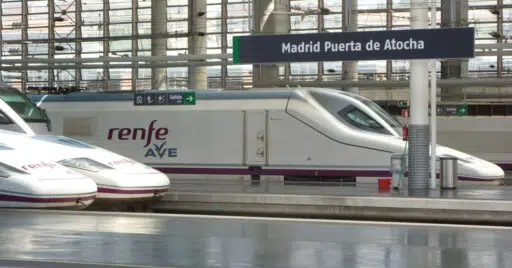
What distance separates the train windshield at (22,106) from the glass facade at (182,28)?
21.7m

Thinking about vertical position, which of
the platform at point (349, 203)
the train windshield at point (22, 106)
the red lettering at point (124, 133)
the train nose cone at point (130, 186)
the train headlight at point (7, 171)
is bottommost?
the platform at point (349, 203)

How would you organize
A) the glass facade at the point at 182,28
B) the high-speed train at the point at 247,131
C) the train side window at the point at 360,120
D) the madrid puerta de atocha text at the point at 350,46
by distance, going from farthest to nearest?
the glass facade at the point at 182,28, the train side window at the point at 360,120, the high-speed train at the point at 247,131, the madrid puerta de atocha text at the point at 350,46

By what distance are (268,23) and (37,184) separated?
52.3 ft

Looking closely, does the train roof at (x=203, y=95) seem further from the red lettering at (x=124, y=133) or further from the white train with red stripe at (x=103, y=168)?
the white train with red stripe at (x=103, y=168)

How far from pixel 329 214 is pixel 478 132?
13.0 metres

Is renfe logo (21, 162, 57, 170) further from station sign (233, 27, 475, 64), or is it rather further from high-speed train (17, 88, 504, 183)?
high-speed train (17, 88, 504, 183)

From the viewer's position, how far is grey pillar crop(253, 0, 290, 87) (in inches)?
1009

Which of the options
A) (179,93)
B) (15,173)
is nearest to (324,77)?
(179,93)

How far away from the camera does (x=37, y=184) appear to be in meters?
13.0

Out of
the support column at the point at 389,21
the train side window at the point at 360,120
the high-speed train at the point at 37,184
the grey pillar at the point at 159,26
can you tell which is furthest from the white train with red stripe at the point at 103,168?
the support column at the point at 389,21

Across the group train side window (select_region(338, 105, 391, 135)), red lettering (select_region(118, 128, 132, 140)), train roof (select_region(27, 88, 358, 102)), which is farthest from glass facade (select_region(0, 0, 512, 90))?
train side window (select_region(338, 105, 391, 135))

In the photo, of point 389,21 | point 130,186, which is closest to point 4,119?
point 130,186

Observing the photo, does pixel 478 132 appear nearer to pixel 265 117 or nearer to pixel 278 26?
pixel 278 26

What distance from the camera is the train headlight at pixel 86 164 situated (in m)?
14.7
